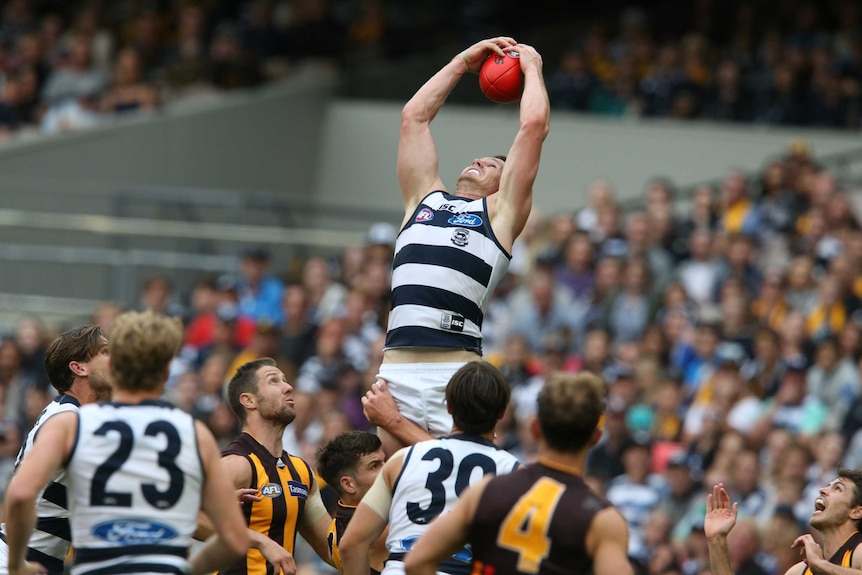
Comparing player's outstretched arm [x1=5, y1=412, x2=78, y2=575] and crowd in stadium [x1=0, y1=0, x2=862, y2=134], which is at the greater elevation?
crowd in stadium [x1=0, y1=0, x2=862, y2=134]

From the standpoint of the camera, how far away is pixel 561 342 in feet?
47.3

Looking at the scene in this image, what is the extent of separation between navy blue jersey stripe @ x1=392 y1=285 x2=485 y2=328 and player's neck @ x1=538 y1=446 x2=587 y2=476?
1862 mm

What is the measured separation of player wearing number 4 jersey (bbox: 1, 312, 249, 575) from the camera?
563 cm

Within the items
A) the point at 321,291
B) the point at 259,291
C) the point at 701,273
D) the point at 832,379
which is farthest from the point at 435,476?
the point at 259,291

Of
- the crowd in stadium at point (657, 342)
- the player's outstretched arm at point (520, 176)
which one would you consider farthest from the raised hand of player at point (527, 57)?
the crowd in stadium at point (657, 342)

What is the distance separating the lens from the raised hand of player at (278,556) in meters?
6.93

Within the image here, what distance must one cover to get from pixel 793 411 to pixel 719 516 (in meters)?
5.85

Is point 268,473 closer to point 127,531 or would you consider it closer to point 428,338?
point 428,338

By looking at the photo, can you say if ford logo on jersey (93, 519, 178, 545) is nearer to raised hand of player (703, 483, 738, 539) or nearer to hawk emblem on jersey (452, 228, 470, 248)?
hawk emblem on jersey (452, 228, 470, 248)

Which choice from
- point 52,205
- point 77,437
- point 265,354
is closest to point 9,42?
point 52,205

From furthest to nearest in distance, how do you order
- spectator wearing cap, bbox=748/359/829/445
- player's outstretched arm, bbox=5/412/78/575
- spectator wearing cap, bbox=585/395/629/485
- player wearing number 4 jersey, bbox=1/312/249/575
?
spectator wearing cap, bbox=585/395/629/485
spectator wearing cap, bbox=748/359/829/445
player wearing number 4 jersey, bbox=1/312/249/575
player's outstretched arm, bbox=5/412/78/575

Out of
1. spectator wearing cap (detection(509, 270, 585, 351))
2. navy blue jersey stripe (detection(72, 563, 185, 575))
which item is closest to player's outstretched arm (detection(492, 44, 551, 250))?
navy blue jersey stripe (detection(72, 563, 185, 575))

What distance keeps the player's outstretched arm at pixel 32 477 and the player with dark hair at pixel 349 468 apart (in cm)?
215

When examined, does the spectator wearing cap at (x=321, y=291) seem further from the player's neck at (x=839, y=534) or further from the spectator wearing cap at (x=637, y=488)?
the player's neck at (x=839, y=534)
